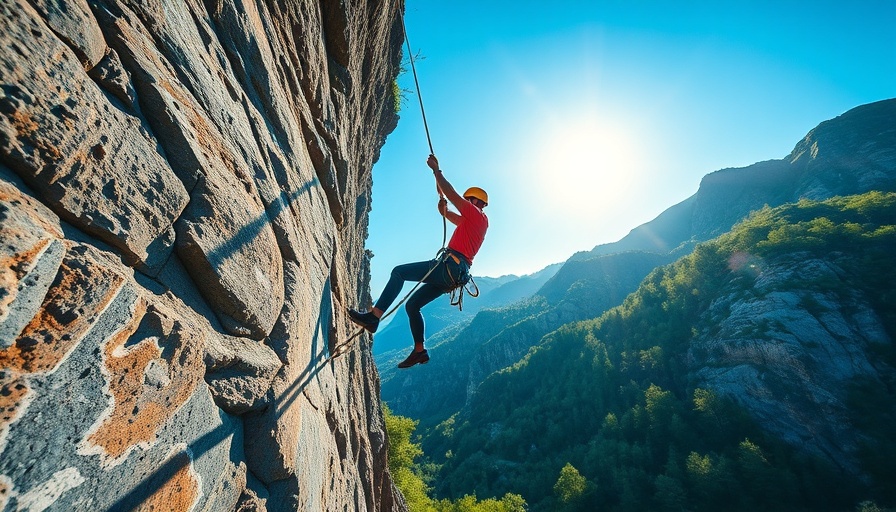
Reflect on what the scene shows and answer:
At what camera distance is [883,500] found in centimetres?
3259

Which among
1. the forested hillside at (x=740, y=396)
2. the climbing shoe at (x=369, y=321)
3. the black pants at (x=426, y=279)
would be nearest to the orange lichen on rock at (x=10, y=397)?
the black pants at (x=426, y=279)

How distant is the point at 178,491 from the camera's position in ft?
6.25

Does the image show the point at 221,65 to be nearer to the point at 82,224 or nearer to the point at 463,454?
the point at 82,224

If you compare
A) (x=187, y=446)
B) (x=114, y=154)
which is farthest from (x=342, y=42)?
(x=187, y=446)

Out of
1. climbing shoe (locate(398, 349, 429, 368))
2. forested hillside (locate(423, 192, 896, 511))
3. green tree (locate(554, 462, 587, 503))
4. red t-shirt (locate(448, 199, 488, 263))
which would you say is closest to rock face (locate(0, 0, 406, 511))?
climbing shoe (locate(398, 349, 429, 368))

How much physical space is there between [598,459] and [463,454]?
1151 inches

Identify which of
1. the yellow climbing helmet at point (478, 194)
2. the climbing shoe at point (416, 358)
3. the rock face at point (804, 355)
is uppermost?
the yellow climbing helmet at point (478, 194)

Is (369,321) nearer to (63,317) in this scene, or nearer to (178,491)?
(178,491)

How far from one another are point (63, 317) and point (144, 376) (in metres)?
0.51

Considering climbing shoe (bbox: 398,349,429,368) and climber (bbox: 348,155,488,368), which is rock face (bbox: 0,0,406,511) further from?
climbing shoe (bbox: 398,349,429,368)

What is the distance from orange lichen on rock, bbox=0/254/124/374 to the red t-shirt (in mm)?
4003

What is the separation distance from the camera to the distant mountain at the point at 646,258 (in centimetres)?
8488

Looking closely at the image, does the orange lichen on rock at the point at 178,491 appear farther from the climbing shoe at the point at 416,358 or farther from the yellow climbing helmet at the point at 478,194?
the yellow climbing helmet at the point at 478,194

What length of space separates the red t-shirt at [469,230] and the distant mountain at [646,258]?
4100 inches
